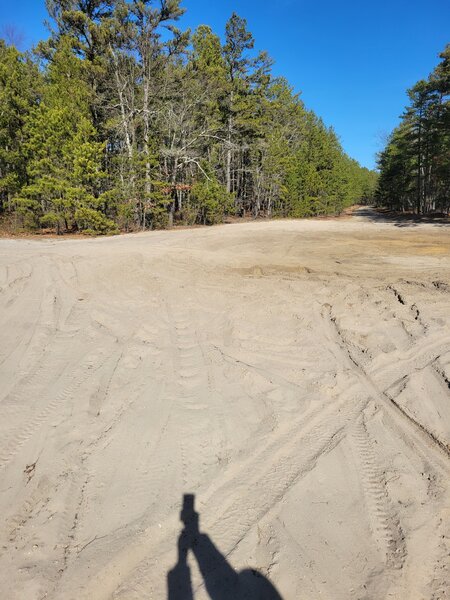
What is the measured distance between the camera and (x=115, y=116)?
18750mm

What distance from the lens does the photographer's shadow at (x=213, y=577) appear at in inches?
70.8

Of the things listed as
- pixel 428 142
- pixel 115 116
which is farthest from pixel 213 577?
pixel 428 142

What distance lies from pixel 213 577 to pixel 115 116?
845 inches

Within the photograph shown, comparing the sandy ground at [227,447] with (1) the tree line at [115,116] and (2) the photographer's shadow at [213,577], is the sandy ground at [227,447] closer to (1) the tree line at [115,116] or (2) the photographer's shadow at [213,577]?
(2) the photographer's shadow at [213,577]

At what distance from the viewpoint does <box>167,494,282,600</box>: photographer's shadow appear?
5.90 feet

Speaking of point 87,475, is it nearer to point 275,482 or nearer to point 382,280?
point 275,482

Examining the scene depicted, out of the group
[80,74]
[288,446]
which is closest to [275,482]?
[288,446]

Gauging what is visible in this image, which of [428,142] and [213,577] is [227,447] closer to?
[213,577]

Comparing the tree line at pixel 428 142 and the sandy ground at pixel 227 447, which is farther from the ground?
the tree line at pixel 428 142

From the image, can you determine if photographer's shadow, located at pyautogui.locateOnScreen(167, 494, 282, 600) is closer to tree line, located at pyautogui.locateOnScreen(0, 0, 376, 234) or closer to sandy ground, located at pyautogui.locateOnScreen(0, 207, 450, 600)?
sandy ground, located at pyautogui.locateOnScreen(0, 207, 450, 600)

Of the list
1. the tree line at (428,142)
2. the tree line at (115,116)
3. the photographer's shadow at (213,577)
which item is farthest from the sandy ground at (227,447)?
the tree line at (428,142)

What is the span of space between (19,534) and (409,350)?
13.9 ft

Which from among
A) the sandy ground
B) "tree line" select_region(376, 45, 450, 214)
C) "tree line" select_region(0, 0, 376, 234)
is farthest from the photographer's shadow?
"tree line" select_region(376, 45, 450, 214)

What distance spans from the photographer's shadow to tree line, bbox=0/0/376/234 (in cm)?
1568
